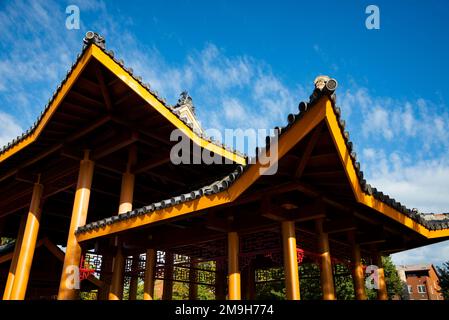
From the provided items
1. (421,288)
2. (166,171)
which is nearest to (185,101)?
(166,171)

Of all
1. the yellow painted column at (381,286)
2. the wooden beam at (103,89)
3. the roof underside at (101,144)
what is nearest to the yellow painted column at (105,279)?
the roof underside at (101,144)

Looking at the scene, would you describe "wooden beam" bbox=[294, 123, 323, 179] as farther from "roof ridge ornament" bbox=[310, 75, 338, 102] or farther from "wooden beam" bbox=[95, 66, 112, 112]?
"wooden beam" bbox=[95, 66, 112, 112]

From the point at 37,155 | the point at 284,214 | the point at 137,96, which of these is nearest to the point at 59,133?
the point at 37,155

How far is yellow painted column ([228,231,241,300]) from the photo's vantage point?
6.44m

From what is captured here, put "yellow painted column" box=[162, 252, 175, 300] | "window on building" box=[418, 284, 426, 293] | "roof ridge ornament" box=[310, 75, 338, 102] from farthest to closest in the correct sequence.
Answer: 1. "window on building" box=[418, 284, 426, 293]
2. "yellow painted column" box=[162, 252, 175, 300]
3. "roof ridge ornament" box=[310, 75, 338, 102]

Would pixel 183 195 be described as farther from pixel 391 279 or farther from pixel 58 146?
pixel 391 279

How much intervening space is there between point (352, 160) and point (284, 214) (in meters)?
1.64

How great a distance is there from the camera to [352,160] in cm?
539

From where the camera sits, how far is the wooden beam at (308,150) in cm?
490

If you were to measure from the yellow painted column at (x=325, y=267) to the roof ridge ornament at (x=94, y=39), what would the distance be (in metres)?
5.87

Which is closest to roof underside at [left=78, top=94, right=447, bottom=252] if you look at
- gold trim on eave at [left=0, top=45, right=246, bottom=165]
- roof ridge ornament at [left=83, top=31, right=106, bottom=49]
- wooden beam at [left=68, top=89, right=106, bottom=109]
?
gold trim on eave at [left=0, top=45, right=246, bottom=165]

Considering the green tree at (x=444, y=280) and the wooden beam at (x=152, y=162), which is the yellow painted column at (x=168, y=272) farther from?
the green tree at (x=444, y=280)

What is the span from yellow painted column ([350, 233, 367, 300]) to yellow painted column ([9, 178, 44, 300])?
27.8 feet

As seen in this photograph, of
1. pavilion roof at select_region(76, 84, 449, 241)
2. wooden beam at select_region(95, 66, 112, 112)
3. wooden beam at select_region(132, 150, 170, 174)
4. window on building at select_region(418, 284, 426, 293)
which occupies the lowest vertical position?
pavilion roof at select_region(76, 84, 449, 241)
